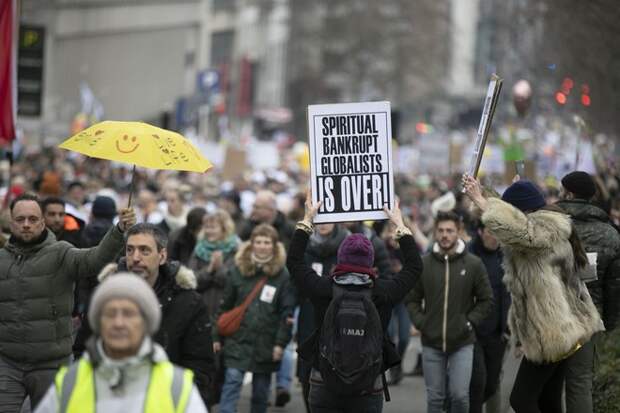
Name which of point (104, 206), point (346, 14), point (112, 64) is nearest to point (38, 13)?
point (112, 64)

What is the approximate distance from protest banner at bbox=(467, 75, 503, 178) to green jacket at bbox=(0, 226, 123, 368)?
2.32 metres

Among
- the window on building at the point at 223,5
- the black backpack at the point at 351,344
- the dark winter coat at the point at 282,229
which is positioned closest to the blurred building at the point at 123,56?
the window on building at the point at 223,5

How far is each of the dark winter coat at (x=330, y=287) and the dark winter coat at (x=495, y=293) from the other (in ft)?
9.76

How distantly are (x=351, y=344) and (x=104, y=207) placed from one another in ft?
17.3

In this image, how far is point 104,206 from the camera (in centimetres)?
1388

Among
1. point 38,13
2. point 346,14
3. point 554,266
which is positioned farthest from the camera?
point 346,14

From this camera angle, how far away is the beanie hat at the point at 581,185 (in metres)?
10.8

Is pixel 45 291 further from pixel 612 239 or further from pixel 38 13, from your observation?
pixel 38 13

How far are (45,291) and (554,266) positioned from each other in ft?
9.49

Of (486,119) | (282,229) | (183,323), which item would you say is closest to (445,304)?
(486,119)

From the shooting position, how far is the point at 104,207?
1389cm

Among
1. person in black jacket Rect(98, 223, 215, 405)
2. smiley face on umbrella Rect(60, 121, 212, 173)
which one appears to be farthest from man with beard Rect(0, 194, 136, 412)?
smiley face on umbrella Rect(60, 121, 212, 173)

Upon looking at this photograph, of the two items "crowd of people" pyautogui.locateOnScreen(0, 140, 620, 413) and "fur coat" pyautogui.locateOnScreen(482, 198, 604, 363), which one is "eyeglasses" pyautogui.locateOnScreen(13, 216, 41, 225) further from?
"fur coat" pyautogui.locateOnScreen(482, 198, 604, 363)

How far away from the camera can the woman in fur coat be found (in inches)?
378
